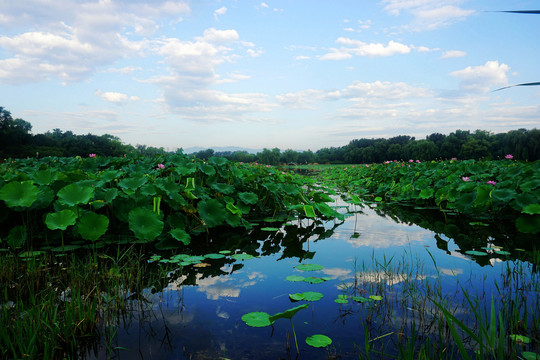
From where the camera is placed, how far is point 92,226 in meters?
3.13

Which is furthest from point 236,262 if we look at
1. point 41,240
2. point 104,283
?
point 41,240

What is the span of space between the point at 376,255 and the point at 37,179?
3.92m

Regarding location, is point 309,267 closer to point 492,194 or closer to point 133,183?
point 133,183

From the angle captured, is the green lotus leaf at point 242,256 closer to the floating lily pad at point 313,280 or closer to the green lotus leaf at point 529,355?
the floating lily pad at point 313,280

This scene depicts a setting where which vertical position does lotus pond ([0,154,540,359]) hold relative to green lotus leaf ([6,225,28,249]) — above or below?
below

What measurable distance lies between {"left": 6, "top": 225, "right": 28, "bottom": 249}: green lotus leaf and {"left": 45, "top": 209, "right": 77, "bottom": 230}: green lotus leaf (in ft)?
1.92

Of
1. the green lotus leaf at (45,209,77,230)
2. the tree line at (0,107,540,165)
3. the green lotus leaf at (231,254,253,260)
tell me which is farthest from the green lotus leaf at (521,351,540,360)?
the tree line at (0,107,540,165)

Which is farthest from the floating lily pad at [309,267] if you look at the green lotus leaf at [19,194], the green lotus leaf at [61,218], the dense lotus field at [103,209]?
the green lotus leaf at [19,194]

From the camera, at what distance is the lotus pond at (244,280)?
1.66 metres

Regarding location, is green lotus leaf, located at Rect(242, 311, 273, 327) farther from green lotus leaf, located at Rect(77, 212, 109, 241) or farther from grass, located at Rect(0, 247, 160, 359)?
green lotus leaf, located at Rect(77, 212, 109, 241)

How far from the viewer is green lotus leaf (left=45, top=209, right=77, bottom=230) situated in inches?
116

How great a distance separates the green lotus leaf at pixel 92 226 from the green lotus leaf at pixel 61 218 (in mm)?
96

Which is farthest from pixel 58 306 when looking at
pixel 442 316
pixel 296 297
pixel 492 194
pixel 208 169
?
pixel 492 194

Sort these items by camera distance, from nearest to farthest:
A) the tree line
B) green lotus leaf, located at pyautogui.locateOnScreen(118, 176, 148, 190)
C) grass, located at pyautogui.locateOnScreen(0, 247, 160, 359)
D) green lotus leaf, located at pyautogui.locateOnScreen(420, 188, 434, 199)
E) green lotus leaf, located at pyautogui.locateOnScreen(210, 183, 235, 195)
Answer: grass, located at pyautogui.locateOnScreen(0, 247, 160, 359) → green lotus leaf, located at pyautogui.locateOnScreen(118, 176, 148, 190) → green lotus leaf, located at pyautogui.locateOnScreen(210, 183, 235, 195) → green lotus leaf, located at pyautogui.locateOnScreen(420, 188, 434, 199) → the tree line
